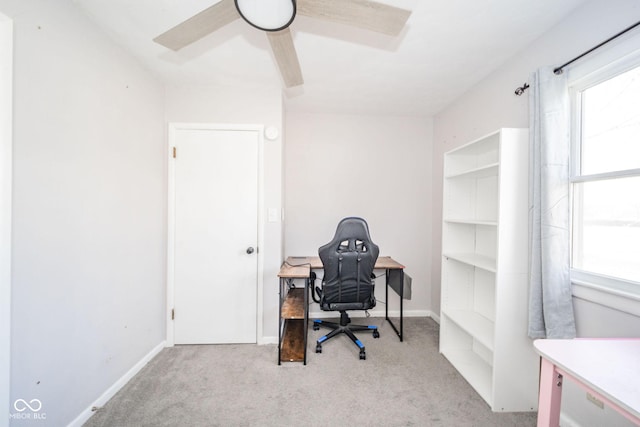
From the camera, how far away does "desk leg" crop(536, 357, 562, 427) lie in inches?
34.4

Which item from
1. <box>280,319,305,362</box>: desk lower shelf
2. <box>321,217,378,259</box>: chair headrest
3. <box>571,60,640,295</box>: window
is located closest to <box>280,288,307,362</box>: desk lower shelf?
<box>280,319,305,362</box>: desk lower shelf

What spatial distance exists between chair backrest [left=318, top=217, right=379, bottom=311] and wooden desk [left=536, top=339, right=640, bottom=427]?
4.16 ft

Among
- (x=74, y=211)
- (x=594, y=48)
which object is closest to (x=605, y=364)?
(x=594, y=48)

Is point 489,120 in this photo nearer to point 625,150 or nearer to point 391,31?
point 625,150

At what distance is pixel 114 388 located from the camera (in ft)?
5.48

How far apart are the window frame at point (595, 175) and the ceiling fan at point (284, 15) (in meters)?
1.16

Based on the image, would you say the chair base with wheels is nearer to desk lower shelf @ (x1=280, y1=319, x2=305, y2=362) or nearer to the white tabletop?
desk lower shelf @ (x1=280, y1=319, x2=305, y2=362)

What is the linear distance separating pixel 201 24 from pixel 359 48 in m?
1.08

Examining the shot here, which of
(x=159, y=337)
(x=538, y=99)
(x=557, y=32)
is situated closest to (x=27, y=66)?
(x=159, y=337)

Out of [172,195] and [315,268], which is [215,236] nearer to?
[172,195]

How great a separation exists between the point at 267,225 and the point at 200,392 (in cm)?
140

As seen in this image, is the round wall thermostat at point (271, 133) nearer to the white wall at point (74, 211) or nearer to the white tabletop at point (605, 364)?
the white wall at point (74, 211)

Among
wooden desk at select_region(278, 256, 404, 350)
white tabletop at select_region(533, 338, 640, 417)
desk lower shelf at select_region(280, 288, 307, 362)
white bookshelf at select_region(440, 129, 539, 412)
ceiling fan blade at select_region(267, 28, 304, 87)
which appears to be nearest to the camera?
white tabletop at select_region(533, 338, 640, 417)

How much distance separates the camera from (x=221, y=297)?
7.54 feet
